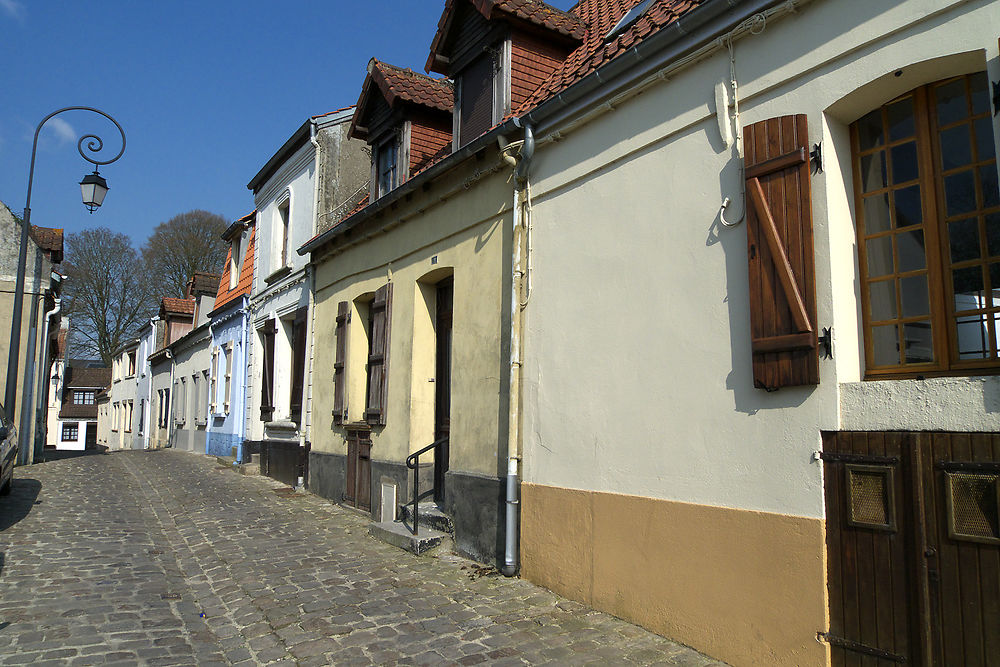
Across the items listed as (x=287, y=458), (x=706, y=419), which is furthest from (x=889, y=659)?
(x=287, y=458)

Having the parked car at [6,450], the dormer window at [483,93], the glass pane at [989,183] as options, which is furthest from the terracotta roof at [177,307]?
the glass pane at [989,183]

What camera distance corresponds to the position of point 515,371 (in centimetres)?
681

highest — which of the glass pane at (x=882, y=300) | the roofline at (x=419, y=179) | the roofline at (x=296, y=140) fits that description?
the roofline at (x=296, y=140)

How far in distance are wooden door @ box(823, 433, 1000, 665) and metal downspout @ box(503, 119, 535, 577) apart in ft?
10.2

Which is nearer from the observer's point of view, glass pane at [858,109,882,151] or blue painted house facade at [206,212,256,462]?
glass pane at [858,109,882,151]

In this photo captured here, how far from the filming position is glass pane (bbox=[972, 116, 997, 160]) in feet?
12.0

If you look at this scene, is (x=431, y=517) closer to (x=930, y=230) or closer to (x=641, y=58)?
(x=641, y=58)

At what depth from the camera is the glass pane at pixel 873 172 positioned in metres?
4.14

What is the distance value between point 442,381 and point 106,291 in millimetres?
34559

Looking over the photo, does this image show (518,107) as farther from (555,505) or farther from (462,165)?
(555,505)

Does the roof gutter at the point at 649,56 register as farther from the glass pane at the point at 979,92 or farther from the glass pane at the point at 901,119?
the glass pane at the point at 979,92

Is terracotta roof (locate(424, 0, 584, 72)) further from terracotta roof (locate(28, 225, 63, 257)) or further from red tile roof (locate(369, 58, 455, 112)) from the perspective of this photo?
terracotta roof (locate(28, 225, 63, 257))

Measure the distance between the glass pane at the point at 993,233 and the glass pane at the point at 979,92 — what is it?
573 millimetres

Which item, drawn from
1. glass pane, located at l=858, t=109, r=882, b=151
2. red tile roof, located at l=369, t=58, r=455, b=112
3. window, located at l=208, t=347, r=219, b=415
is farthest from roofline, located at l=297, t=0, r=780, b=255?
window, located at l=208, t=347, r=219, b=415
